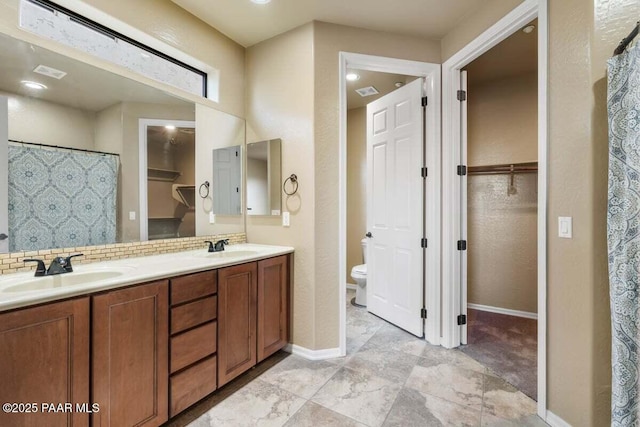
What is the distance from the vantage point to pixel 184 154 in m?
2.22

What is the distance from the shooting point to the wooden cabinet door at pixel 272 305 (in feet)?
6.88

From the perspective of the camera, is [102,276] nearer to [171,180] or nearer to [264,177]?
[171,180]

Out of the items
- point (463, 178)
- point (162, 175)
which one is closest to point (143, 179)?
point (162, 175)

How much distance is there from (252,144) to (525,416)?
2730 millimetres

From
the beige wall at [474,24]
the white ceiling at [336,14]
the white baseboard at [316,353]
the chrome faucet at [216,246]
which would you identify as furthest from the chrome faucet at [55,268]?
the beige wall at [474,24]

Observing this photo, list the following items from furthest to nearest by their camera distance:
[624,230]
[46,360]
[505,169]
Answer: [505,169]
[624,230]
[46,360]

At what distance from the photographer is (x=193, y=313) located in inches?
63.6

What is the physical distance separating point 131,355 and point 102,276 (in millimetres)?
488

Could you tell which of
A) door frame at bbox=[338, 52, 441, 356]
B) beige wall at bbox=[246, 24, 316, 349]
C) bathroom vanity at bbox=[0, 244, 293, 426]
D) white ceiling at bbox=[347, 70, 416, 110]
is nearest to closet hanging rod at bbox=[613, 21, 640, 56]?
door frame at bbox=[338, 52, 441, 356]

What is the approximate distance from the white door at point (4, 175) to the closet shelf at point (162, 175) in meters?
0.68

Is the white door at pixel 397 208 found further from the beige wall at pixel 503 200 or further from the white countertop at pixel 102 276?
the white countertop at pixel 102 276

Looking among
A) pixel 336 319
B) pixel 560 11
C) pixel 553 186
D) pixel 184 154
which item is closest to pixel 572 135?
pixel 553 186

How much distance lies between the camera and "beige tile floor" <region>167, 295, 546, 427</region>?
5.36 ft

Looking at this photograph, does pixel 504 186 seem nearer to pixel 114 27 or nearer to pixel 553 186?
pixel 553 186
